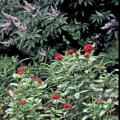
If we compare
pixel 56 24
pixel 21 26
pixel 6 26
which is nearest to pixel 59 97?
pixel 56 24

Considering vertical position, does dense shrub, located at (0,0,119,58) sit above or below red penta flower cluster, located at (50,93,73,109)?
above

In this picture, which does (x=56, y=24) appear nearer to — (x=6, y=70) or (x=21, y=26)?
(x=21, y=26)

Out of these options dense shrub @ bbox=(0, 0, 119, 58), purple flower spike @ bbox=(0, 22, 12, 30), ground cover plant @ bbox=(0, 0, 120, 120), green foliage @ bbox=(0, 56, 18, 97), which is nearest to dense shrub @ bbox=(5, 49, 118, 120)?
ground cover plant @ bbox=(0, 0, 120, 120)

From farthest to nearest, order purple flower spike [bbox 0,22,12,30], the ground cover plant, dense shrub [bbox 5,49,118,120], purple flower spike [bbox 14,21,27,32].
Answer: purple flower spike [bbox 0,22,12,30] < purple flower spike [bbox 14,21,27,32] < the ground cover plant < dense shrub [bbox 5,49,118,120]

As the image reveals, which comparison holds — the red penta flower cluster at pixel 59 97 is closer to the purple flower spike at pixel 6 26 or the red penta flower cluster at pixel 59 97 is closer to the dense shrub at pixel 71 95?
the dense shrub at pixel 71 95

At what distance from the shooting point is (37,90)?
16.5 feet

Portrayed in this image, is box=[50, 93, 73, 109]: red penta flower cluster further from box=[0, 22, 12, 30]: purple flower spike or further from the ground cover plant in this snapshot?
box=[0, 22, 12, 30]: purple flower spike

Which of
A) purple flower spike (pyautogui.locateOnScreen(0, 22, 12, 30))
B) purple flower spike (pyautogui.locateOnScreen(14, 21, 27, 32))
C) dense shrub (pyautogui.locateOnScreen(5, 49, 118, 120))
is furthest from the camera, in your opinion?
purple flower spike (pyautogui.locateOnScreen(0, 22, 12, 30))

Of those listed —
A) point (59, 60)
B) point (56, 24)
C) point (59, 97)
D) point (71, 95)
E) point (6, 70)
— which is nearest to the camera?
point (59, 97)

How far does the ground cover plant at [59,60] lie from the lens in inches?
185

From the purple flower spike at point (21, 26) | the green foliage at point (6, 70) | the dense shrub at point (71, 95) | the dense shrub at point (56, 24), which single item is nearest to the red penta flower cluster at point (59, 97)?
the dense shrub at point (71, 95)

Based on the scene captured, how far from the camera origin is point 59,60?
17.4ft

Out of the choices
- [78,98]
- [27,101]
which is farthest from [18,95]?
[78,98]

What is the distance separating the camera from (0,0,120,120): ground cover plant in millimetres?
4703
